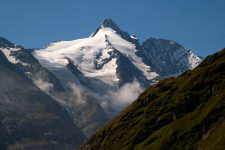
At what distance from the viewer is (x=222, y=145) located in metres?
184

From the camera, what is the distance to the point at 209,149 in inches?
7554

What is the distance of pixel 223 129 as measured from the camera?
653ft

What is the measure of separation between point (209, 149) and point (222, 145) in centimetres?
874

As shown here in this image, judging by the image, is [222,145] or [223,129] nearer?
[222,145]

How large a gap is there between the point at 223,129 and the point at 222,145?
15.8 metres

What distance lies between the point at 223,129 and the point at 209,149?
12967 millimetres
